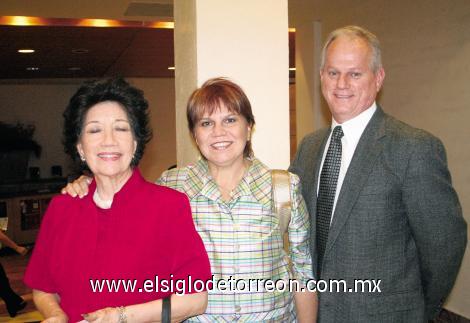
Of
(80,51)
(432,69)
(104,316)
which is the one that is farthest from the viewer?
(80,51)

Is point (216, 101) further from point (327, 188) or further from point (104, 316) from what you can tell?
point (104, 316)

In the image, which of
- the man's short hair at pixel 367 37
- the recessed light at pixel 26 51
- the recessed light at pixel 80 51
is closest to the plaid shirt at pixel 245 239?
the man's short hair at pixel 367 37

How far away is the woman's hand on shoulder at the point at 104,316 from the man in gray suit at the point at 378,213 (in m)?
0.82

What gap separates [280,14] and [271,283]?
4.13 feet

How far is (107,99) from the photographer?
1622 mm

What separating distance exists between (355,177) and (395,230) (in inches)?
9.4

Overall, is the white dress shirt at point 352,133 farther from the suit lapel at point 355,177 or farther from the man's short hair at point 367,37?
the man's short hair at point 367,37

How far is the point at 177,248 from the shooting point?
62.7 inches

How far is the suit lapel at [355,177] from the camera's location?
185 cm

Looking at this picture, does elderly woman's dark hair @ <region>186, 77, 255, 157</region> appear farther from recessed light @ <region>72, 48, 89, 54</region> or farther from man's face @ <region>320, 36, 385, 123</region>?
recessed light @ <region>72, 48, 89, 54</region>

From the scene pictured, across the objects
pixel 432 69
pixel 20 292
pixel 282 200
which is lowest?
pixel 20 292

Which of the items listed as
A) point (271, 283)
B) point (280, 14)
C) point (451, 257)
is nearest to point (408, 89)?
point (280, 14)

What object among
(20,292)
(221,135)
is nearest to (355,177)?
(221,135)

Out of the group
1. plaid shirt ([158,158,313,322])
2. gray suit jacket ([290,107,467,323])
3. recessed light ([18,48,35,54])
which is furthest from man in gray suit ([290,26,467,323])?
recessed light ([18,48,35,54])
